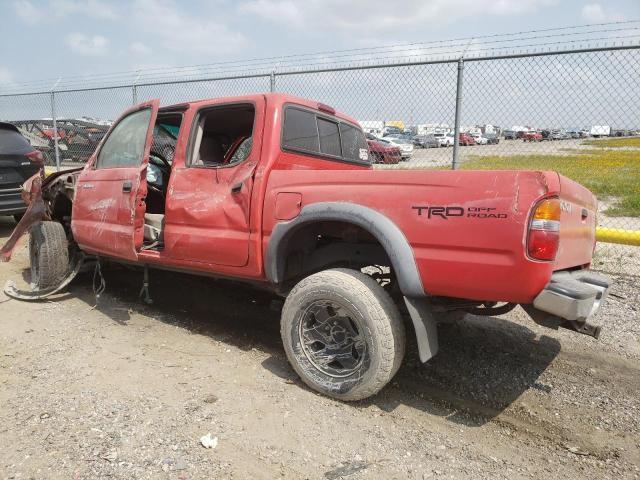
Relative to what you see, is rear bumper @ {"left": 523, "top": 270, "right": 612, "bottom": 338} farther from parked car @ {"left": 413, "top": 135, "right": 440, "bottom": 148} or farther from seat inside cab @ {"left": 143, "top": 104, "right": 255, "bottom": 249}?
parked car @ {"left": 413, "top": 135, "right": 440, "bottom": 148}

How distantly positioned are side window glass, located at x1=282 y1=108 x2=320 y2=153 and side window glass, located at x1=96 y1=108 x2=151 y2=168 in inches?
51.1

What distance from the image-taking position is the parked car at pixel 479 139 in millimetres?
5980

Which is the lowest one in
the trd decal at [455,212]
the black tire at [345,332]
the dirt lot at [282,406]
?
the dirt lot at [282,406]

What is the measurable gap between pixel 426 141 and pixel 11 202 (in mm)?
6408

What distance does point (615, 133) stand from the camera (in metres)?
5.59

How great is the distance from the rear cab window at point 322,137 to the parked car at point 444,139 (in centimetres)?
183

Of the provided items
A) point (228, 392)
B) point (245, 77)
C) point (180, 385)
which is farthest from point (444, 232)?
point (245, 77)

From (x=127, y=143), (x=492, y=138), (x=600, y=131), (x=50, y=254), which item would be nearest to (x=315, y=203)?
(x=127, y=143)

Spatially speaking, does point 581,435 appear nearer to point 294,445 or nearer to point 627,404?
point 627,404

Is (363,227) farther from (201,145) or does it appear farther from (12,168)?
(12,168)

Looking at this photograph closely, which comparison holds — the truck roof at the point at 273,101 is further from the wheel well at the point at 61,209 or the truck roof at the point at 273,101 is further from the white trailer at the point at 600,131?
the white trailer at the point at 600,131

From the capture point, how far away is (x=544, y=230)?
2.32 m

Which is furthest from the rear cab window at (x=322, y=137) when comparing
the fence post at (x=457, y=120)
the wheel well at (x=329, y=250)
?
the fence post at (x=457, y=120)

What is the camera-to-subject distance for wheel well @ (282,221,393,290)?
10.5 ft
